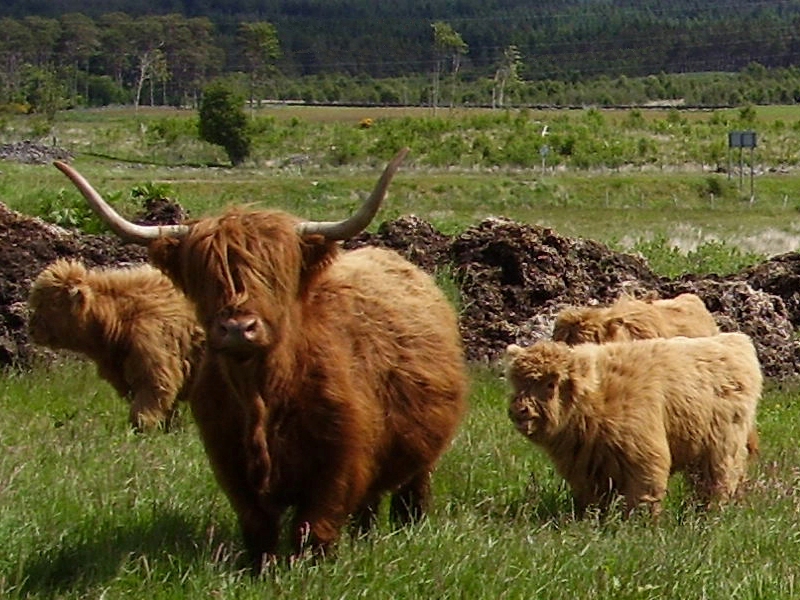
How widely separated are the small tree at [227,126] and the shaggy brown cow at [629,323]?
65522 mm

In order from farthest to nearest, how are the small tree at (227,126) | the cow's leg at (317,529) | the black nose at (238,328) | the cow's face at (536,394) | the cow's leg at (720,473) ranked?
the small tree at (227,126) → the cow's leg at (720,473) → the cow's face at (536,394) → the cow's leg at (317,529) → the black nose at (238,328)

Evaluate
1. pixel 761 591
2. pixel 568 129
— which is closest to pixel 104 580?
pixel 761 591

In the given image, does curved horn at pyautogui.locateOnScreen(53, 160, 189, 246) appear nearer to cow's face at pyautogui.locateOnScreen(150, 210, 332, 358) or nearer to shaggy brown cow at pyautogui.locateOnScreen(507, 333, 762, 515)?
cow's face at pyautogui.locateOnScreen(150, 210, 332, 358)

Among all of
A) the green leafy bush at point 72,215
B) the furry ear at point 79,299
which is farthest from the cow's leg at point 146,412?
the green leafy bush at point 72,215

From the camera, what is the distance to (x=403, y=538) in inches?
280

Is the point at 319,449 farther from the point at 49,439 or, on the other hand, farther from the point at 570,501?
the point at 49,439

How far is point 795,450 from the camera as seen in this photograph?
408 inches

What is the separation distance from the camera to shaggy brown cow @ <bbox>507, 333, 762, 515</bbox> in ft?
26.8

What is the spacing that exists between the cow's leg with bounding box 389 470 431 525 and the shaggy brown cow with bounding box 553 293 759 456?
2837 mm

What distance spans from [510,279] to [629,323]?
13.7 feet

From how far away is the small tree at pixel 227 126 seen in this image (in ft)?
251

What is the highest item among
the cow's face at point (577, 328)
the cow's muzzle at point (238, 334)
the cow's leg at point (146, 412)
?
the cow's muzzle at point (238, 334)

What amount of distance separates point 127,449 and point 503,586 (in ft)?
12.6

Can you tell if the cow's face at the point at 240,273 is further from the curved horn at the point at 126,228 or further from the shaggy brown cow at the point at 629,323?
the shaggy brown cow at the point at 629,323
